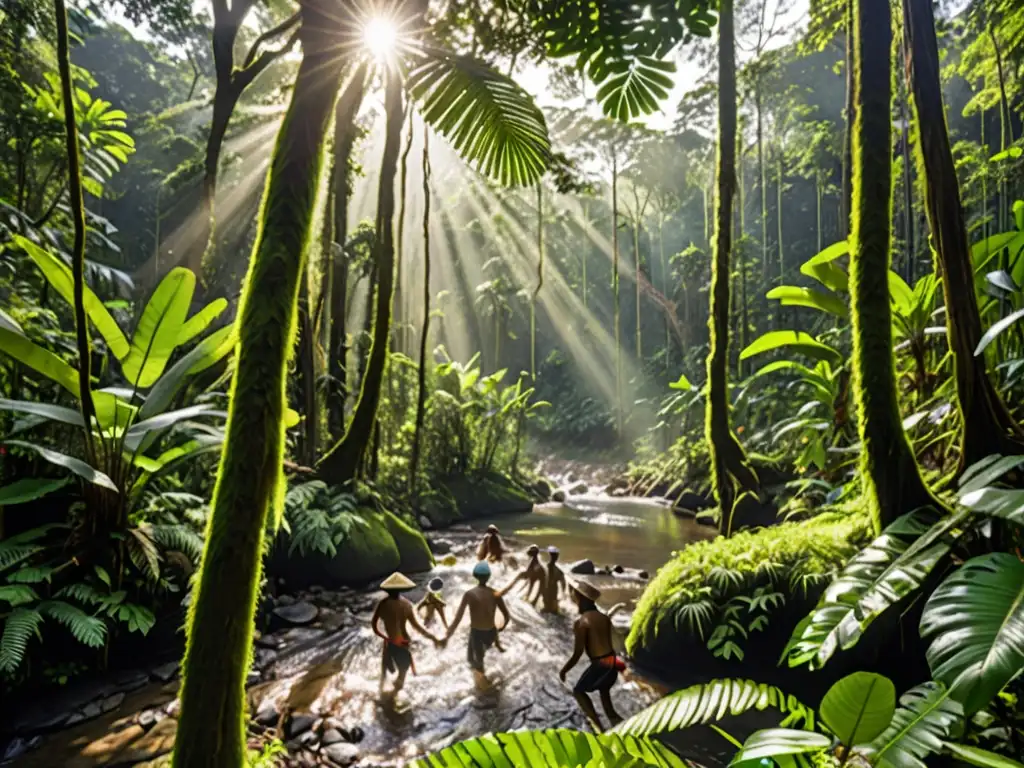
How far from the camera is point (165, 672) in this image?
458cm

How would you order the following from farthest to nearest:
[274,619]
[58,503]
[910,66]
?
[274,619] → [58,503] → [910,66]

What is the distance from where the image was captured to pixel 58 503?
488cm

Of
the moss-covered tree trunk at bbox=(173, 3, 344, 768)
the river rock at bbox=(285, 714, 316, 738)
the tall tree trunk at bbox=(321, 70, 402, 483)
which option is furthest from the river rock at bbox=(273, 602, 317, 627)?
the moss-covered tree trunk at bbox=(173, 3, 344, 768)

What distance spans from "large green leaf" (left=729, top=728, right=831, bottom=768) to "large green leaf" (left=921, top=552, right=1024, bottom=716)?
0.56 m

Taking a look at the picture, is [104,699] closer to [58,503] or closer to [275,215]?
[58,503]

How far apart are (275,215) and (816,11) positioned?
25.6 ft

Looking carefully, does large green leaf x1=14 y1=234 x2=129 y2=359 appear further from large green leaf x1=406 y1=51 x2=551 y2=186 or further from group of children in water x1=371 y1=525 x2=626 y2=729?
large green leaf x1=406 y1=51 x2=551 y2=186

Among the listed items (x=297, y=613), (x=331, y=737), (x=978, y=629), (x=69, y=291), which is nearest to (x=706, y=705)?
(x=978, y=629)

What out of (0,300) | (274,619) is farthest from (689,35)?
(0,300)

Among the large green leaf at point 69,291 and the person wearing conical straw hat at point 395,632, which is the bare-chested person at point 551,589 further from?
the large green leaf at point 69,291

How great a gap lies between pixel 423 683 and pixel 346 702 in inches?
25.9

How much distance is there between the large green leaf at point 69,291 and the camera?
14.7 ft

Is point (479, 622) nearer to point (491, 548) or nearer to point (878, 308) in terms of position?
point (491, 548)

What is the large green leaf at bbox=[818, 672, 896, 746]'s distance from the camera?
1438mm
